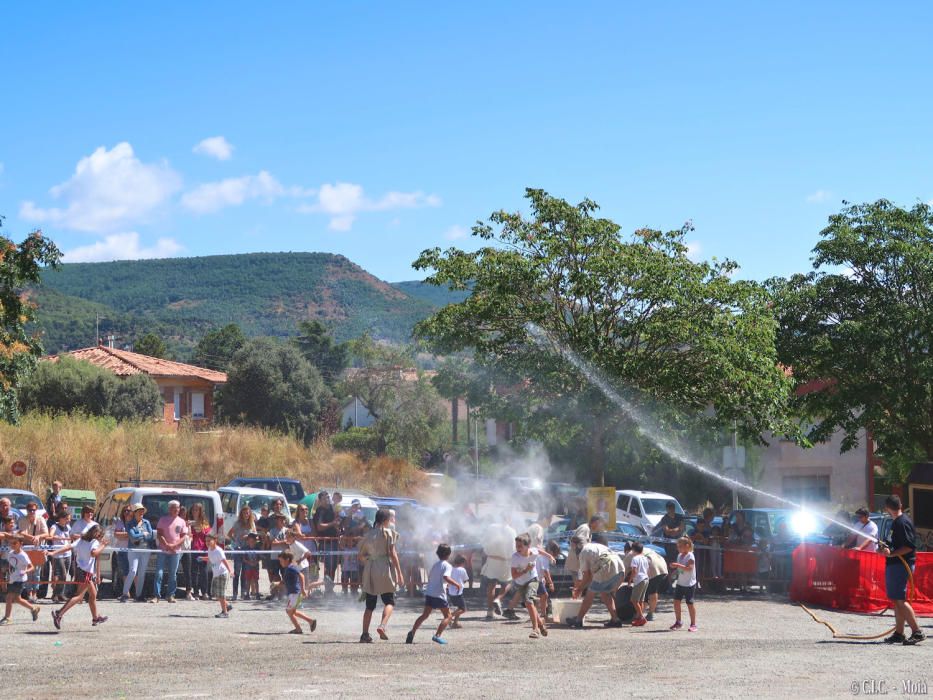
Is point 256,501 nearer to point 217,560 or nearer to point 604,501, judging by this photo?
point 604,501

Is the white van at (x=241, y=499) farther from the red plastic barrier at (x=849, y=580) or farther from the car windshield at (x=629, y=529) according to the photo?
the red plastic barrier at (x=849, y=580)

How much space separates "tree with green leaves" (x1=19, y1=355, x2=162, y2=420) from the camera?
53.8 m

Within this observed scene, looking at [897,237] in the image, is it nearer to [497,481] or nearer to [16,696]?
[497,481]

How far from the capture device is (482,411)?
2198cm

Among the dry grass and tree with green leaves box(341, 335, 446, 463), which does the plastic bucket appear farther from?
tree with green leaves box(341, 335, 446, 463)

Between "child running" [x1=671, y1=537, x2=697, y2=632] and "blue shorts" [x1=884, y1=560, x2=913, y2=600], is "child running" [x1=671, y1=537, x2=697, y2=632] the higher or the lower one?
the lower one

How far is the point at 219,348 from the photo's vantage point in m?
101

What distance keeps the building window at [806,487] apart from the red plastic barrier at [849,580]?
27708mm

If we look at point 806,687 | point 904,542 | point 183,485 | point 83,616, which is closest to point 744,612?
point 904,542

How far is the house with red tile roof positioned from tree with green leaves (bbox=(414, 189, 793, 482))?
4531 centimetres

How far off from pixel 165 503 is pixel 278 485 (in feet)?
39.8

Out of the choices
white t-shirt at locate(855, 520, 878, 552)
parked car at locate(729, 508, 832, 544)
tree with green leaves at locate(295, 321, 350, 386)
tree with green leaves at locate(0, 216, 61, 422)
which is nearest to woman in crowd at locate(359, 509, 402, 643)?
white t-shirt at locate(855, 520, 878, 552)

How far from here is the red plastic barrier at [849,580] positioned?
61.0 ft

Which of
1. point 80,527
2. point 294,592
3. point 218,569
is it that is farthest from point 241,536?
point 294,592
